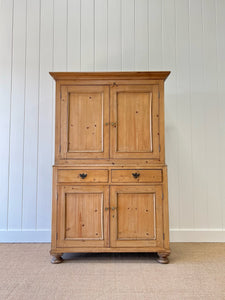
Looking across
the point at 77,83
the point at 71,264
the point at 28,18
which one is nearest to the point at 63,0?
the point at 28,18

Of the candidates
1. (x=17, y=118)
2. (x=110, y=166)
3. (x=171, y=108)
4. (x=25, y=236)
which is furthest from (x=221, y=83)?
(x=25, y=236)

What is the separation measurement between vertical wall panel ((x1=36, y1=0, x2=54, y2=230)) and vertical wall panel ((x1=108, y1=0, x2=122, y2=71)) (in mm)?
582

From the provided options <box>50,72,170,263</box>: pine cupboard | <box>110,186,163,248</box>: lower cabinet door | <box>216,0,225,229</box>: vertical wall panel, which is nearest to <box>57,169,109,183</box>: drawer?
<box>50,72,170,263</box>: pine cupboard

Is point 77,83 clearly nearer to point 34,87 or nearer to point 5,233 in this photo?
point 34,87

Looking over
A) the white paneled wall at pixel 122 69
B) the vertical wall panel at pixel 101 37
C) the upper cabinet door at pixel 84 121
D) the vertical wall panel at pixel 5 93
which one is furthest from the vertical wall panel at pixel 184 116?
the vertical wall panel at pixel 5 93

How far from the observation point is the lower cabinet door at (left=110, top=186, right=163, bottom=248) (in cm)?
179

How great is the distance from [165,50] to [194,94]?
630mm

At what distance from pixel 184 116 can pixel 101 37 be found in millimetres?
1360

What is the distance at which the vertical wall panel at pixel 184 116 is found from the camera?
2.37m

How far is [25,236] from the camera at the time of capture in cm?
232

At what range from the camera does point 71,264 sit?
5.87ft

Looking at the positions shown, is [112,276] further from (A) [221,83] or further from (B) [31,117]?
(A) [221,83]

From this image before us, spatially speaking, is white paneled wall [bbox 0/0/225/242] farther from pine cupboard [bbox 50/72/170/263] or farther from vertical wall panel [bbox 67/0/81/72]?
pine cupboard [bbox 50/72/170/263]

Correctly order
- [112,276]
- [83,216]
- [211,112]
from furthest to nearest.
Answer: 1. [211,112]
2. [83,216]
3. [112,276]
